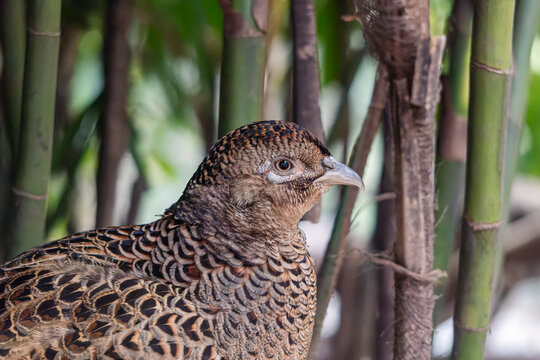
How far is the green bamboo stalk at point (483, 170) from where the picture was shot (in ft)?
3.97

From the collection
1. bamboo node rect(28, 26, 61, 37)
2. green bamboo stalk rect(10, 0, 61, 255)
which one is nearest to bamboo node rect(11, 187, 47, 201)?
green bamboo stalk rect(10, 0, 61, 255)

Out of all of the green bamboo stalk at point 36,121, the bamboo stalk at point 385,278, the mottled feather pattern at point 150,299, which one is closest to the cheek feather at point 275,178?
the mottled feather pattern at point 150,299

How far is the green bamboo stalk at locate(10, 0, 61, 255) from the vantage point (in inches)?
52.6

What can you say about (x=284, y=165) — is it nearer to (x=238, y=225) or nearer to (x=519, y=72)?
(x=238, y=225)

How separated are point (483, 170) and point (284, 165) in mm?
366

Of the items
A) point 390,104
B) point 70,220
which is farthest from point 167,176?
point 390,104

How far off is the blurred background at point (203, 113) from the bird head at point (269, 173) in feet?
0.68

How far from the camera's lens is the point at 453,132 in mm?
1493

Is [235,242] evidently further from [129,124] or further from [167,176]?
[167,176]

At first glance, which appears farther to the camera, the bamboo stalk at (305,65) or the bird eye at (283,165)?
the bamboo stalk at (305,65)

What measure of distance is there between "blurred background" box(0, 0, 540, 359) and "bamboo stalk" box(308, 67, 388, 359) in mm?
56

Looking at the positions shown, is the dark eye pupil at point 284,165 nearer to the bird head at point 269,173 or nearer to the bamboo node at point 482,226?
the bird head at point 269,173

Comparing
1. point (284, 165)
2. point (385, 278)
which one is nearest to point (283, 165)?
point (284, 165)

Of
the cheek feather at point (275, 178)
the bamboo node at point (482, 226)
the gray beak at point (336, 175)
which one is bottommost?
the bamboo node at point (482, 226)
